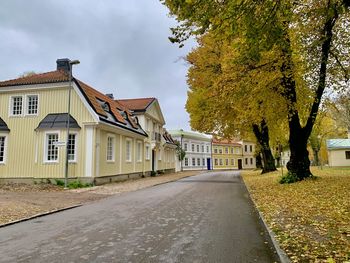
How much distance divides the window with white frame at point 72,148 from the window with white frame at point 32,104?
3.38 metres

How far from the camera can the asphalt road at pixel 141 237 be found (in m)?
5.11

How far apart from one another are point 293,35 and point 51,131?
1547 centimetres

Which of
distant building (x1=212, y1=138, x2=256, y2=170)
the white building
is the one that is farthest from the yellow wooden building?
distant building (x1=212, y1=138, x2=256, y2=170)

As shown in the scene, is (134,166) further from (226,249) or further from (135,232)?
(226,249)

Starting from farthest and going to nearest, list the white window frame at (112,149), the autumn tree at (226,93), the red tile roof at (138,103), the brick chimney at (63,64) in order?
the red tile roof at (138,103) → the brick chimney at (63,64) → the white window frame at (112,149) → the autumn tree at (226,93)

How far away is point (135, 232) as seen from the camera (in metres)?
6.85

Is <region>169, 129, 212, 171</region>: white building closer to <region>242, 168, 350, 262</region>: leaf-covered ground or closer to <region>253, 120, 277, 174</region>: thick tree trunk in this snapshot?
<region>253, 120, 277, 174</region>: thick tree trunk

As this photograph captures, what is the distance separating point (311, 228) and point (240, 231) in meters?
1.49

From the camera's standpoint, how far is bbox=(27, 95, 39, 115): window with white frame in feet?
70.3

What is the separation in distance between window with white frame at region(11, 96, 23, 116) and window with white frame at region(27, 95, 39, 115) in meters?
0.57

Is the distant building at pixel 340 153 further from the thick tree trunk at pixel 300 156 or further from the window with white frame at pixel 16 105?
the window with white frame at pixel 16 105

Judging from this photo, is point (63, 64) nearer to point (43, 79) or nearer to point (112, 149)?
point (43, 79)

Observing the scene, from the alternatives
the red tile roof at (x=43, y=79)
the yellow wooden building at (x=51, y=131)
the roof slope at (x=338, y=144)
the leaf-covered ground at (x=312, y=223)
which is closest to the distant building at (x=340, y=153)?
the roof slope at (x=338, y=144)

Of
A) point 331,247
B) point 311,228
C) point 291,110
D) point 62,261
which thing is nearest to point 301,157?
point 291,110
